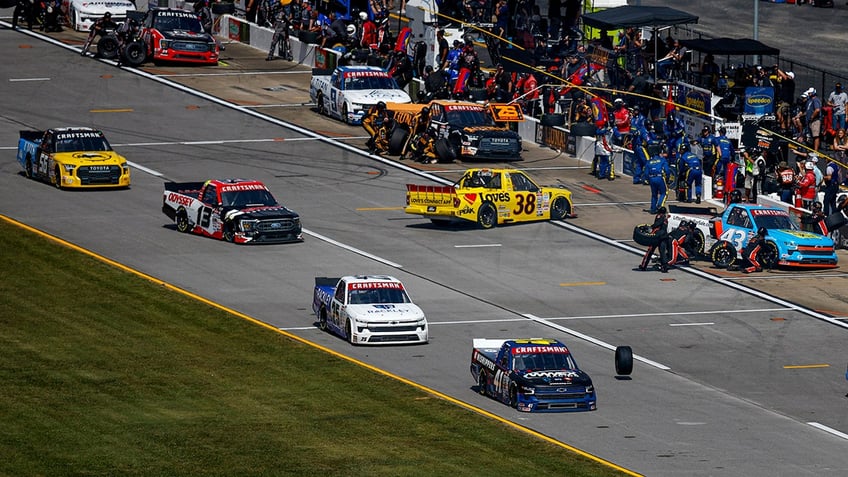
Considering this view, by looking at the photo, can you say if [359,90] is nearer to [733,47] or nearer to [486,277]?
[733,47]

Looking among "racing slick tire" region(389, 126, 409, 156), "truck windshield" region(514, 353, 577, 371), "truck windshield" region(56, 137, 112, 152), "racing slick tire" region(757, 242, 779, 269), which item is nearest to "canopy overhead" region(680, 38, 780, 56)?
"racing slick tire" region(389, 126, 409, 156)

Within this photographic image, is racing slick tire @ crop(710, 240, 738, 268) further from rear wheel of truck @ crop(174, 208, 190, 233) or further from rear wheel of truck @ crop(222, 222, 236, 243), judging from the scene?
rear wheel of truck @ crop(174, 208, 190, 233)

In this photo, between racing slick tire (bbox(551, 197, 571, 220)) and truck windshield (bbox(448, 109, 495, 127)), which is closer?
racing slick tire (bbox(551, 197, 571, 220))

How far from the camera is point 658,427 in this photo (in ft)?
105

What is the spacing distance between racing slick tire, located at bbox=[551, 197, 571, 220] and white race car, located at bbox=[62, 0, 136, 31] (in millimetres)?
28456

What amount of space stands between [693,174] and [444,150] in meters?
8.49

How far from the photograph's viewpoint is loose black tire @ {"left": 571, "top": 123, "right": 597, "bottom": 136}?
57.6 m

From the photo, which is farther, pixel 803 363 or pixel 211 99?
pixel 211 99

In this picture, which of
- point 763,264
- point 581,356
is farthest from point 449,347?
point 763,264

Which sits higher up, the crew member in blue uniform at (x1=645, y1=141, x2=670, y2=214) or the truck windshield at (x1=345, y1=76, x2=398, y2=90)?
the truck windshield at (x1=345, y1=76, x2=398, y2=90)

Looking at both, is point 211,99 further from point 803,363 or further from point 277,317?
point 803,363

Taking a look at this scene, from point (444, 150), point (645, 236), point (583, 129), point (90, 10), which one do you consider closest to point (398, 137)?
point (444, 150)

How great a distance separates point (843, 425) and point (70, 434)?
1405 centimetres

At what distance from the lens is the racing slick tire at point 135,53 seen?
6888cm
